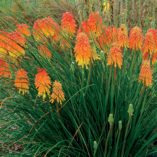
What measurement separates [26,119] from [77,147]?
0.40m

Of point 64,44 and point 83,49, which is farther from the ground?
point 64,44

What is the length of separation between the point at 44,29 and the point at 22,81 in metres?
0.48

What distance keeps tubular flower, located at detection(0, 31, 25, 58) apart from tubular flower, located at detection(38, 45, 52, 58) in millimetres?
148

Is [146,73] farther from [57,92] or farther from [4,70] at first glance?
[4,70]

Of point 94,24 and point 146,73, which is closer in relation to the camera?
point 146,73

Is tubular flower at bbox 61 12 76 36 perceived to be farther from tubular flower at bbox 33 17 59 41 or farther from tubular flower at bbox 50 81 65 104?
tubular flower at bbox 50 81 65 104

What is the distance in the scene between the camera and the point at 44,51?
9.55ft

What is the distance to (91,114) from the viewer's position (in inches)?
113

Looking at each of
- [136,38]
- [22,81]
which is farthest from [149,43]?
[22,81]

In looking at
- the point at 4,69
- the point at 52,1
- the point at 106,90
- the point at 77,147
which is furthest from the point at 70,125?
the point at 52,1

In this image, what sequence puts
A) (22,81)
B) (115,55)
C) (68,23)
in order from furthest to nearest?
(68,23), (22,81), (115,55)

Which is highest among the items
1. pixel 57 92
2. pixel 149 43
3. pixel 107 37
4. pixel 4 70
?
pixel 107 37

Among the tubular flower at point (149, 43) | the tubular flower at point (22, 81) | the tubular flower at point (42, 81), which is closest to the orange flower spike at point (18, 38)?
the tubular flower at point (22, 81)

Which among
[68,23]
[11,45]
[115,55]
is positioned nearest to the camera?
[115,55]
